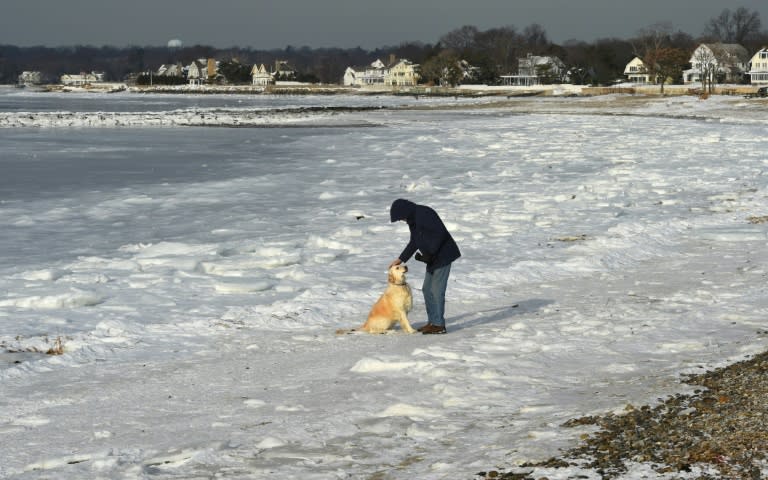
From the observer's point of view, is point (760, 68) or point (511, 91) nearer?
point (760, 68)

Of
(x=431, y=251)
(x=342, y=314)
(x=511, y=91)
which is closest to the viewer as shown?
(x=431, y=251)

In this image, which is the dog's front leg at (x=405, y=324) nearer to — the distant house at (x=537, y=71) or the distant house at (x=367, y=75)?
the distant house at (x=537, y=71)

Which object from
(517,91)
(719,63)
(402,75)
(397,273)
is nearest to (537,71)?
(517,91)

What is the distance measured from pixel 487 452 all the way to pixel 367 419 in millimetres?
1106

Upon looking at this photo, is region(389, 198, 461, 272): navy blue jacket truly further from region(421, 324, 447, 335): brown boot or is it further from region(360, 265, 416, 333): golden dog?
region(421, 324, 447, 335): brown boot

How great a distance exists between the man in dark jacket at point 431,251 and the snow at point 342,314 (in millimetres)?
307

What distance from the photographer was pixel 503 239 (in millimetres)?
14602

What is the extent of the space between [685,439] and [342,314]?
5.10 meters

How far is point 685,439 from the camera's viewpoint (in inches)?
229

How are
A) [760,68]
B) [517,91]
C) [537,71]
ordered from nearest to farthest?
[760,68], [517,91], [537,71]

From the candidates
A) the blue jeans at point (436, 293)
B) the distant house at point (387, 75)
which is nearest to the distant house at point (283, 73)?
the distant house at point (387, 75)

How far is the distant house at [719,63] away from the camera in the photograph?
→ 105m

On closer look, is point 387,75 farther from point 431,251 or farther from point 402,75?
point 431,251

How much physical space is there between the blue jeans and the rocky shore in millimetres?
2832
